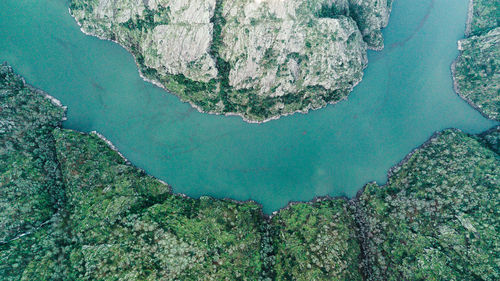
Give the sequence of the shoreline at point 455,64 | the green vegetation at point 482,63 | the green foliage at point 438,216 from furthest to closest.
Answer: the shoreline at point 455,64, the green vegetation at point 482,63, the green foliage at point 438,216

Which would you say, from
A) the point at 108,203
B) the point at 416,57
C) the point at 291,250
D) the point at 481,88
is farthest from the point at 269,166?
the point at 481,88

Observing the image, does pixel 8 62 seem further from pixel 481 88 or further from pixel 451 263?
A: pixel 481 88

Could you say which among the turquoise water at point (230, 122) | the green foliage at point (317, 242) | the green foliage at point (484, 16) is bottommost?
the green foliage at point (317, 242)

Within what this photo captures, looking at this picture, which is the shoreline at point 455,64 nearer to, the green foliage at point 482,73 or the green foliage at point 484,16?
the green foliage at point 482,73

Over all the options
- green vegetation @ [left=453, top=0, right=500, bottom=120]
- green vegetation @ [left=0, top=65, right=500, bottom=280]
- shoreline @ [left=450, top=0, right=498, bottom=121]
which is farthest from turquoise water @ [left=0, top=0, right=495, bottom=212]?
green vegetation @ [left=0, top=65, right=500, bottom=280]

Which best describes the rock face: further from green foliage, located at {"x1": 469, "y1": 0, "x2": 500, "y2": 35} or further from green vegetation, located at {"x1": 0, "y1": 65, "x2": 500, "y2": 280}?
green foliage, located at {"x1": 469, "y1": 0, "x2": 500, "y2": 35}

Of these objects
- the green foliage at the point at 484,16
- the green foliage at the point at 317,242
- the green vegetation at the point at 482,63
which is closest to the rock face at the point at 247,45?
the green vegetation at the point at 482,63

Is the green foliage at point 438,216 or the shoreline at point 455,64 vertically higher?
the shoreline at point 455,64

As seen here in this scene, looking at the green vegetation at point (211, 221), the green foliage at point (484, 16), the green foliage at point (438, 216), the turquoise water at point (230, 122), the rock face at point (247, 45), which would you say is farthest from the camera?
the green foliage at point (484, 16)
